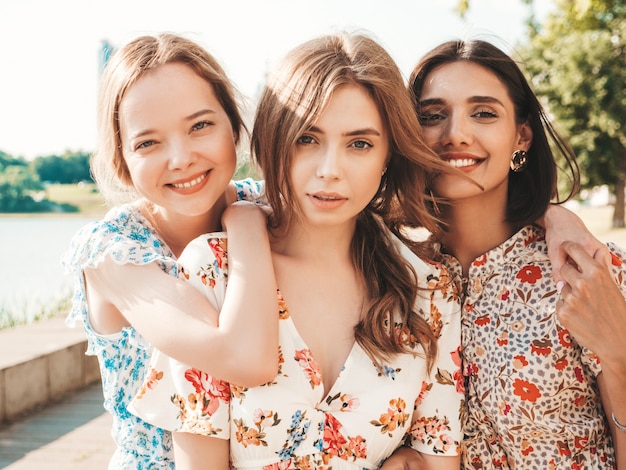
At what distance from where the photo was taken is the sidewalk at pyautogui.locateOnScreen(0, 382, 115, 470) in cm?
411

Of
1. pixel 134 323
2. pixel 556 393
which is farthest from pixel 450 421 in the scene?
pixel 134 323

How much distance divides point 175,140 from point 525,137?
50.5 inches

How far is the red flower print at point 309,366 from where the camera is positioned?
6.55 feet

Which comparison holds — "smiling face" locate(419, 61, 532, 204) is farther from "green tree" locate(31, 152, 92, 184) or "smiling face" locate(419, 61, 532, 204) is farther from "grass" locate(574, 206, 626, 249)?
"grass" locate(574, 206, 626, 249)

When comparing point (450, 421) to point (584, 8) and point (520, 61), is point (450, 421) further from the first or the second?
point (584, 8)

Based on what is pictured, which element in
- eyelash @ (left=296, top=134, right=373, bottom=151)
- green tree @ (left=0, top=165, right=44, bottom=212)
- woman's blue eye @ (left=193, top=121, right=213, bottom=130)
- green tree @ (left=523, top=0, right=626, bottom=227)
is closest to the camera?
eyelash @ (left=296, top=134, right=373, bottom=151)

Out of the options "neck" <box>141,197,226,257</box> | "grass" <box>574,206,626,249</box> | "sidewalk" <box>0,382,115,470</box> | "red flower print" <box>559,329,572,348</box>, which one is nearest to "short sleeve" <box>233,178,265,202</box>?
"neck" <box>141,197,226,257</box>

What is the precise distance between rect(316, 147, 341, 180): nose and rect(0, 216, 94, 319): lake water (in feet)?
3.55

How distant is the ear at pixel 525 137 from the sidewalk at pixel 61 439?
3033 mm

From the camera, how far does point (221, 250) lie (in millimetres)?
2098

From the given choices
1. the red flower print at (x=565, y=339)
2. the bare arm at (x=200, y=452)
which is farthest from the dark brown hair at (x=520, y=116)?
the bare arm at (x=200, y=452)

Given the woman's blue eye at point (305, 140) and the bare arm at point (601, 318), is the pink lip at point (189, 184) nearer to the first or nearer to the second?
the woman's blue eye at point (305, 140)

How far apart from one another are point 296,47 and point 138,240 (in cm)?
84

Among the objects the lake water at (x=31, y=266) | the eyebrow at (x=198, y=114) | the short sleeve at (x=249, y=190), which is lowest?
the lake water at (x=31, y=266)
